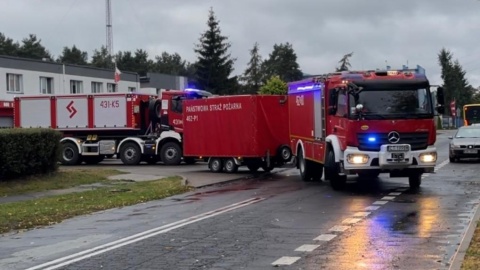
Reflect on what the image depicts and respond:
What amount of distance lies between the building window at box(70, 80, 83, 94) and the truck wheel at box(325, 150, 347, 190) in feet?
159

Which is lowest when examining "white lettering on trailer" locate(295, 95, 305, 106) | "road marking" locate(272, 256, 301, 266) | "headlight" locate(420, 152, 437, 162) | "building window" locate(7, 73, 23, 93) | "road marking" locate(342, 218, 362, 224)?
"road marking" locate(272, 256, 301, 266)

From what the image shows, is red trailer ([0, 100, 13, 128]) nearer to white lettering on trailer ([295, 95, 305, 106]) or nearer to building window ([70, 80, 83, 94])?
building window ([70, 80, 83, 94])

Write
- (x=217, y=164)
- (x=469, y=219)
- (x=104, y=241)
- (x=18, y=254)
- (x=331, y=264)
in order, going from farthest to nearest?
(x=217, y=164)
(x=469, y=219)
(x=104, y=241)
(x=18, y=254)
(x=331, y=264)

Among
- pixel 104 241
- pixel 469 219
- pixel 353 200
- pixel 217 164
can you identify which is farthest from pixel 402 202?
pixel 217 164

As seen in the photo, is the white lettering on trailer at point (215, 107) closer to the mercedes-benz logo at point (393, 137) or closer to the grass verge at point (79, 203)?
the grass verge at point (79, 203)

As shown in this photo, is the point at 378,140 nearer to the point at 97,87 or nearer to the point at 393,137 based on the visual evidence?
the point at 393,137

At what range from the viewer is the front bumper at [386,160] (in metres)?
17.9

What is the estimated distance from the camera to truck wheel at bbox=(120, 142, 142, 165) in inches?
1315

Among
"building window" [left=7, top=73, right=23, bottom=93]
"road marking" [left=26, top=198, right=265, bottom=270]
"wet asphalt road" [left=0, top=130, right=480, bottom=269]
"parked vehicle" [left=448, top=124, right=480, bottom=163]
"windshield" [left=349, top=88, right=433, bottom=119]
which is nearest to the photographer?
"wet asphalt road" [left=0, top=130, right=480, bottom=269]

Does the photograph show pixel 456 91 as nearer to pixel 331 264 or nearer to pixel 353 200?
pixel 353 200

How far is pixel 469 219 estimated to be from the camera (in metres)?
13.0

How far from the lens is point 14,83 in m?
57.0

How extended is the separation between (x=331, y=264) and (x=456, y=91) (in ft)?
353

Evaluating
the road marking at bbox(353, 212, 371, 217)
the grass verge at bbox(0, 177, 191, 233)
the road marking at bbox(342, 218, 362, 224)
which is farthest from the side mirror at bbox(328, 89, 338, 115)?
the road marking at bbox(342, 218, 362, 224)
